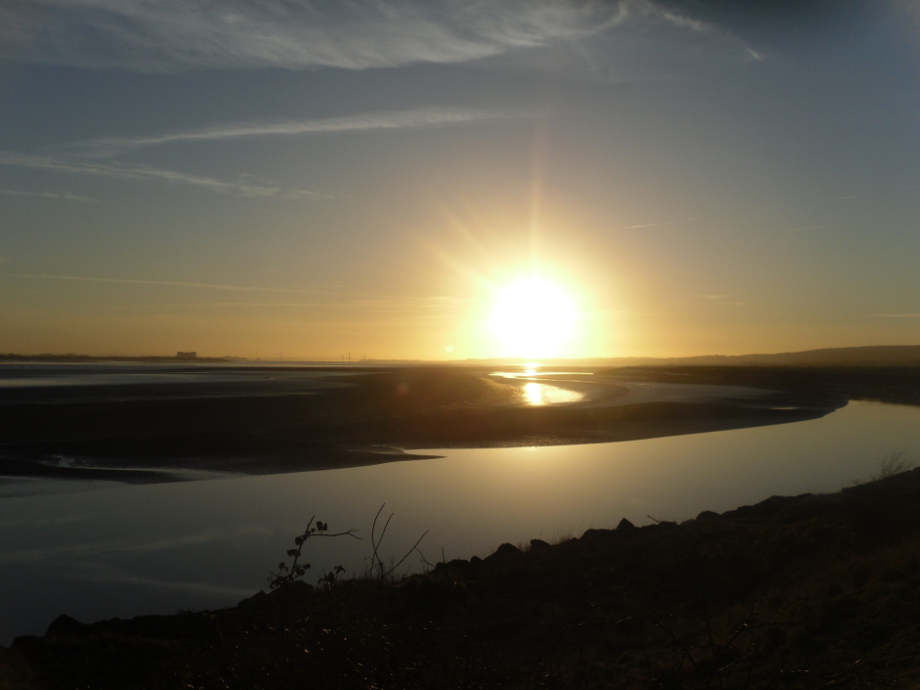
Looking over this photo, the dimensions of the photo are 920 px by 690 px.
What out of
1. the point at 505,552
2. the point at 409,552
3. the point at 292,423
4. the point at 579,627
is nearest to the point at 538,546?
the point at 505,552

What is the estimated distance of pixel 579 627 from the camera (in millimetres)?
10250

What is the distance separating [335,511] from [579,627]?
10.1 m

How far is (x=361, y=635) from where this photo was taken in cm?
902

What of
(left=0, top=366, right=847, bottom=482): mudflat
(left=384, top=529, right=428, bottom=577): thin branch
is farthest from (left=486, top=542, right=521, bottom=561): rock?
(left=0, top=366, right=847, bottom=482): mudflat

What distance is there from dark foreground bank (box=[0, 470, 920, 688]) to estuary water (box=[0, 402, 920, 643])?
2321 mm

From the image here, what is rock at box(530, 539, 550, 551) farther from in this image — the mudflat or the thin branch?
the mudflat

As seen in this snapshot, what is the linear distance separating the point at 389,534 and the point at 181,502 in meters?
6.62

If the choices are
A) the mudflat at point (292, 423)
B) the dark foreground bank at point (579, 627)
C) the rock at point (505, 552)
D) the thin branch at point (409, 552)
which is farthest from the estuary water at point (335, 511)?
the mudflat at point (292, 423)

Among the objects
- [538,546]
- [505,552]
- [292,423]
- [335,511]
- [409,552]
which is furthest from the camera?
[292,423]

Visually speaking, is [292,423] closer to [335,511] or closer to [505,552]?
[335,511]

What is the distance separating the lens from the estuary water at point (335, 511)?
13.3 meters

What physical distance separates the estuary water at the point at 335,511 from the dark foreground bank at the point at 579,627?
2.32 metres

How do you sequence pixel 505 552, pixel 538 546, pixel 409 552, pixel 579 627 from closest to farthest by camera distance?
pixel 579 627 < pixel 409 552 < pixel 505 552 < pixel 538 546

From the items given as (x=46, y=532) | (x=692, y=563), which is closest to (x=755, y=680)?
(x=692, y=563)
